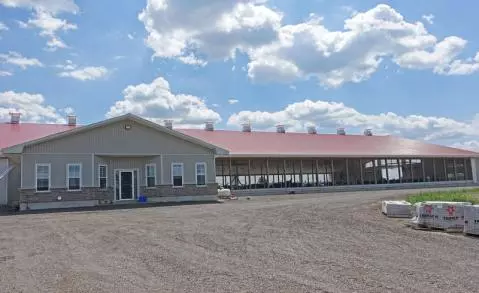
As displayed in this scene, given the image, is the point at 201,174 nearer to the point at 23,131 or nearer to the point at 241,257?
the point at 23,131

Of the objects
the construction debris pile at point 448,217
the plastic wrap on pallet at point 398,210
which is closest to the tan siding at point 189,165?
the plastic wrap on pallet at point 398,210

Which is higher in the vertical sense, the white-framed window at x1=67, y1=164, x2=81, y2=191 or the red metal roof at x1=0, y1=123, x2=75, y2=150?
the red metal roof at x1=0, y1=123, x2=75, y2=150

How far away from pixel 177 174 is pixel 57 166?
629cm

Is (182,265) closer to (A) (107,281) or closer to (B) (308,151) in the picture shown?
(A) (107,281)

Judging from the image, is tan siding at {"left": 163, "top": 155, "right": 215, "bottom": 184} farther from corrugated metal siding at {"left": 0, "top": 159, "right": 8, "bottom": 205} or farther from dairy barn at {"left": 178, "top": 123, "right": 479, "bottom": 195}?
corrugated metal siding at {"left": 0, "top": 159, "right": 8, "bottom": 205}

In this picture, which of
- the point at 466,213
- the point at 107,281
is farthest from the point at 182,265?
the point at 466,213

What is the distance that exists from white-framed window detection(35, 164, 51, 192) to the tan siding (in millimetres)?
5956

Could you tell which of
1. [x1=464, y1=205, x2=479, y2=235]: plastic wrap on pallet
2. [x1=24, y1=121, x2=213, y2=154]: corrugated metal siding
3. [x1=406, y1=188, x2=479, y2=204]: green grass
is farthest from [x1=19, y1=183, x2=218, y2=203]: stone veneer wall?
[x1=464, y1=205, x2=479, y2=235]: plastic wrap on pallet

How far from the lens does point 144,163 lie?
1037 inches

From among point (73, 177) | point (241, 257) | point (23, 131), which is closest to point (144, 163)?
point (73, 177)

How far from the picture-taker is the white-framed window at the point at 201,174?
27.0m

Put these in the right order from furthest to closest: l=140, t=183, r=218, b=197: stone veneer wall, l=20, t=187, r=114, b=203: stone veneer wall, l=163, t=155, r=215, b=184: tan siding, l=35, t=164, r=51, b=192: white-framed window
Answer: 1. l=163, t=155, r=215, b=184: tan siding
2. l=140, t=183, r=218, b=197: stone veneer wall
3. l=35, t=164, r=51, b=192: white-framed window
4. l=20, t=187, r=114, b=203: stone veneer wall

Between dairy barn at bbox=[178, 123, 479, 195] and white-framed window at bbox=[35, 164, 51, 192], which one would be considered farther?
dairy barn at bbox=[178, 123, 479, 195]

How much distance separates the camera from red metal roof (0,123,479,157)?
31378 mm
